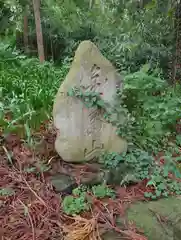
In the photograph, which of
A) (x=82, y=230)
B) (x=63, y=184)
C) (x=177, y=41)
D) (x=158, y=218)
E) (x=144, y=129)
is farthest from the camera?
(x=177, y=41)

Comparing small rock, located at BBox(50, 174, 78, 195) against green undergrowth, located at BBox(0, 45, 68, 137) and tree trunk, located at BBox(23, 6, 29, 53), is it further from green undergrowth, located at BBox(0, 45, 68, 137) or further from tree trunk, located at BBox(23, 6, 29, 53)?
tree trunk, located at BBox(23, 6, 29, 53)

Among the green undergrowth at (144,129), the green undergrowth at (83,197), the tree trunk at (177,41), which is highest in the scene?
the tree trunk at (177,41)

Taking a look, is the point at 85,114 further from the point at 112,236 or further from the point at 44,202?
the point at 112,236

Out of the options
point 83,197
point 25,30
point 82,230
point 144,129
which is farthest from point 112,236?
point 25,30

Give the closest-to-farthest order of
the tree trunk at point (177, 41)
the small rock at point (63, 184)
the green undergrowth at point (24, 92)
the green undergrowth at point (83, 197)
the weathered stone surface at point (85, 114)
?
1. the green undergrowth at point (83, 197)
2. the small rock at point (63, 184)
3. the weathered stone surface at point (85, 114)
4. the green undergrowth at point (24, 92)
5. the tree trunk at point (177, 41)

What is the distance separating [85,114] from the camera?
232 centimetres

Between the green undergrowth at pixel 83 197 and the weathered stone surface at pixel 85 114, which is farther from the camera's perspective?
the weathered stone surface at pixel 85 114

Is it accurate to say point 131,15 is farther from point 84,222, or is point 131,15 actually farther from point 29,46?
point 84,222

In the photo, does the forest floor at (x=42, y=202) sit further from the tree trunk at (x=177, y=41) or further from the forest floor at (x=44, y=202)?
the tree trunk at (x=177, y=41)

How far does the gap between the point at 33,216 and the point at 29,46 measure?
5903mm

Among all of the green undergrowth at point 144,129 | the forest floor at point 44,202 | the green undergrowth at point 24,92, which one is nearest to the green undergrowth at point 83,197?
the forest floor at point 44,202

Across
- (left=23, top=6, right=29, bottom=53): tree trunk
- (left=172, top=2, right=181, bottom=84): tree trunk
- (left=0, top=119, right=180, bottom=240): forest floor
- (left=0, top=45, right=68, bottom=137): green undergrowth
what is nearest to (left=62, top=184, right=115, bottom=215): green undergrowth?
(left=0, top=119, right=180, bottom=240): forest floor

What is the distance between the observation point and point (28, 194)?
6.93ft

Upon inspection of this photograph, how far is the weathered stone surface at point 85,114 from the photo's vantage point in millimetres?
2275
